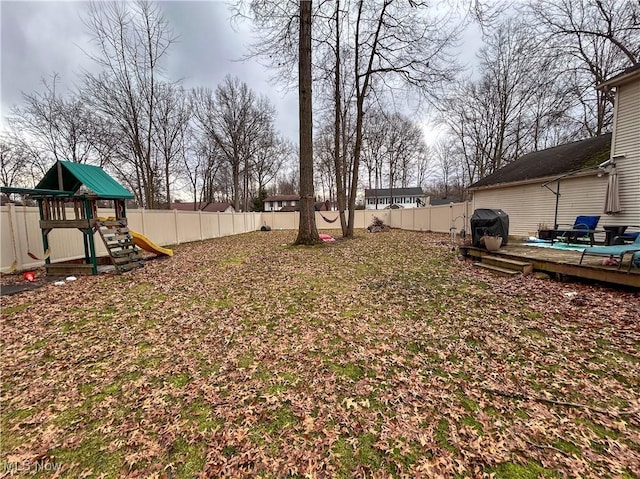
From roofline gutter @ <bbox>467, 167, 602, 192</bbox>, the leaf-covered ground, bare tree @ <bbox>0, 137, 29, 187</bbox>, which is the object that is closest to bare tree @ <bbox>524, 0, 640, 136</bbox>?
roofline gutter @ <bbox>467, 167, 602, 192</bbox>

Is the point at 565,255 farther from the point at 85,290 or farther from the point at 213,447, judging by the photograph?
the point at 85,290

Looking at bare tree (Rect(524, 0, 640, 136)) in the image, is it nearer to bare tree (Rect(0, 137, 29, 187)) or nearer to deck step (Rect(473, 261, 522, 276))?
deck step (Rect(473, 261, 522, 276))

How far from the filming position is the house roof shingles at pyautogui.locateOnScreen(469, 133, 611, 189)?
31.7 ft

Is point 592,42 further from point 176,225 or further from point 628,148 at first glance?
point 176,225

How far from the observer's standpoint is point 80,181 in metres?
6.18

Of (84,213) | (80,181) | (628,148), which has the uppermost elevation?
(628,148)

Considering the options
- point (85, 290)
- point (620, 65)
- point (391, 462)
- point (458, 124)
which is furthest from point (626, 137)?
point (458, 124)

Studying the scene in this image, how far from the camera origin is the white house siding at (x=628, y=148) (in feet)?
24.9

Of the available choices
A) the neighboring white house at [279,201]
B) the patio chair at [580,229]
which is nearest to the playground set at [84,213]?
the patio chair at [580,229]

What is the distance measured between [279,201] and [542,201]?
155 feet

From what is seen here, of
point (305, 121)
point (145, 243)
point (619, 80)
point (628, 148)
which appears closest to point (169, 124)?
point (305, 121)

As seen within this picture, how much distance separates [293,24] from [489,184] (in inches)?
444

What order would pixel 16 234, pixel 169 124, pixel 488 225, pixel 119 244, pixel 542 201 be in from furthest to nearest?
pixel 169 124 < pixel 542 201 < pixel 488 225 < pixel 119 244 < pixel 16 234

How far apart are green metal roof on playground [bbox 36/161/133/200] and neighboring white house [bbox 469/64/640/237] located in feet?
39.8
